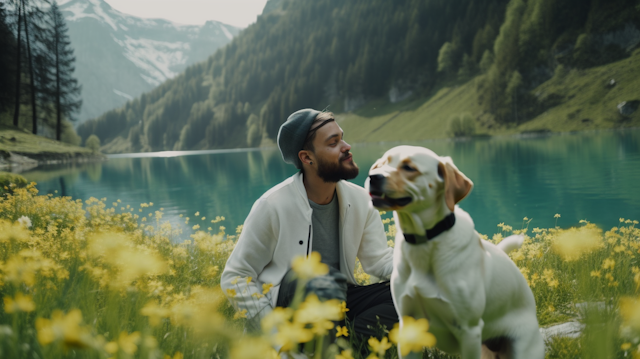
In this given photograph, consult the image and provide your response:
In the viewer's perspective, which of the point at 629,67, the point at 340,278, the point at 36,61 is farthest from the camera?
the point at 629,67

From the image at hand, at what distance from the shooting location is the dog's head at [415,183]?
2.18 metres

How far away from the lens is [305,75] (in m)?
153

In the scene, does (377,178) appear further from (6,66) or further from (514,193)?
(6,66)

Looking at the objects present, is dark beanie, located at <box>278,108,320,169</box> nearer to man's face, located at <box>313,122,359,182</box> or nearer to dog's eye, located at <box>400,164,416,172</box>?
man's face, located at <box>313,122,359,182</box>

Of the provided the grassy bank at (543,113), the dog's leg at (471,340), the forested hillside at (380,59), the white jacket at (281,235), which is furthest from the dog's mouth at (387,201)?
the forested hillside at (380,59)

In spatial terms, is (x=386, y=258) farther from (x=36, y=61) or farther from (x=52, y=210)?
(x=36, y=61)

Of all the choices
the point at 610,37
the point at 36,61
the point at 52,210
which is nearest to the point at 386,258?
the point at 52,210

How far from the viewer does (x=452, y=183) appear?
223cm

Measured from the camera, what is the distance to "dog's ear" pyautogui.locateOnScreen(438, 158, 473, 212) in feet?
7.22

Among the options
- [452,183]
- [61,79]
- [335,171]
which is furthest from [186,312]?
[61,79]

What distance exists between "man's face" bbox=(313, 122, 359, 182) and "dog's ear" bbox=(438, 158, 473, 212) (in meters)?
1.53

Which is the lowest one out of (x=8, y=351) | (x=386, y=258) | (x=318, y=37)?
(x=386, y=258)

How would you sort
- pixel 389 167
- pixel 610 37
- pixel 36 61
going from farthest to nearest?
pixel 610 37
pixel 36 61
pixel 389 167

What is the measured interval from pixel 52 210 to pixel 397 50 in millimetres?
135985
